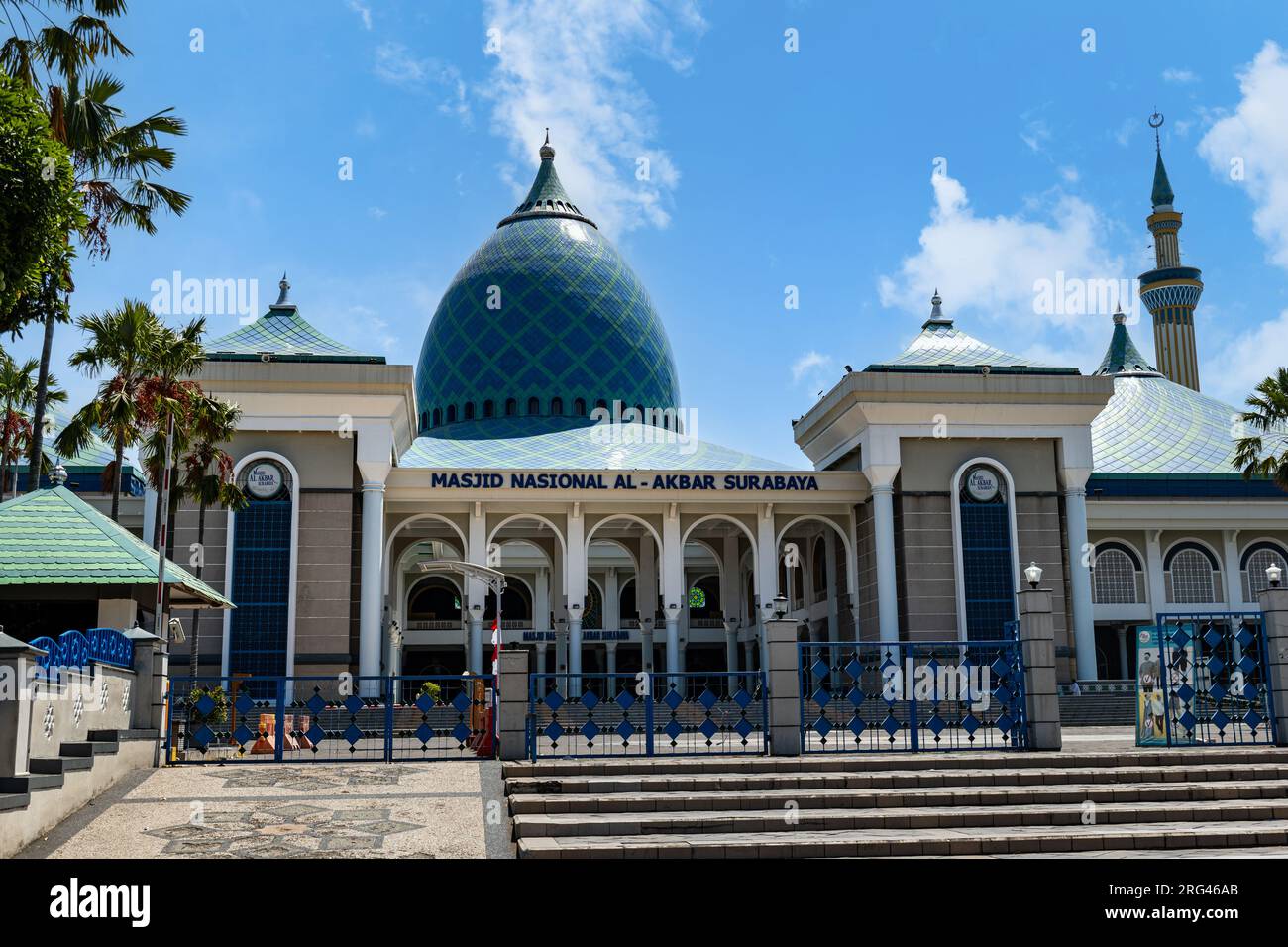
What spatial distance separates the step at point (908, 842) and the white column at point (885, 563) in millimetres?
23885

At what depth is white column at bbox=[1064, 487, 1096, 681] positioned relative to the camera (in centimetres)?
3722

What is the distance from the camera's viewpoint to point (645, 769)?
15148 mm

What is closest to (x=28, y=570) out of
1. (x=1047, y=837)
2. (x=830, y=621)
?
(x=1047, y=837)

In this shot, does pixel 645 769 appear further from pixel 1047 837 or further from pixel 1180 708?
pixel 1180 708

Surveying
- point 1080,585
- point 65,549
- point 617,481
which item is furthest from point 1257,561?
point 65,549

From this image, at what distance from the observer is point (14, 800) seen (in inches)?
412

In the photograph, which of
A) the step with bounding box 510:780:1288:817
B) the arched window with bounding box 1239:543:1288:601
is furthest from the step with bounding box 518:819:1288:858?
the arched window with bounding box 1239:543:1288:601

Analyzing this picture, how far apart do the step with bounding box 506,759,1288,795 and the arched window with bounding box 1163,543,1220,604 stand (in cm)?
3143

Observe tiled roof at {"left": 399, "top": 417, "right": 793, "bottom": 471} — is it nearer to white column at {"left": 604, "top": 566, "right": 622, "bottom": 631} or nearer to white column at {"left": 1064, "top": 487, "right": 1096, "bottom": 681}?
white column at {"left": 604, "top": 566, "right": 622, "bottom": 631}

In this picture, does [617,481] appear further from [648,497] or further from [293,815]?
[293,815]

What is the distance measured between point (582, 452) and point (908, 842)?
Answer: 101 ft

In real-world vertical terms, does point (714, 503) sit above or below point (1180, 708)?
above

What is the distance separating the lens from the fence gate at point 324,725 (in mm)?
16656
